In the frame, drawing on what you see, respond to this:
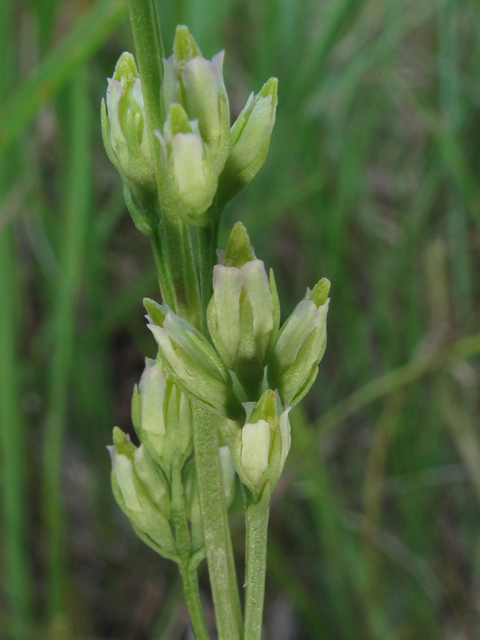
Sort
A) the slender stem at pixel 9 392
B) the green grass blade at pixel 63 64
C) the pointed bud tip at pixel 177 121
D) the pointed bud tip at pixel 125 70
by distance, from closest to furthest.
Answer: the pointed bud tip at pixel 177 121 < the pointed bud tip at pixel 125 70 < the green grass blade at pixel 63 64 < the slender stem at pixel 9 392

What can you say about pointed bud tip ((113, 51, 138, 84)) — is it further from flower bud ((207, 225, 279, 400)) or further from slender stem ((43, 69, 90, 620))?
slender stem ((43, 69, 90, 620))

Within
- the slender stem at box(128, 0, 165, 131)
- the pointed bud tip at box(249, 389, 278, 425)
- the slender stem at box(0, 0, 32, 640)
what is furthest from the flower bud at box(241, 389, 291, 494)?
the slender stem at box(0, 0, 32, 640)

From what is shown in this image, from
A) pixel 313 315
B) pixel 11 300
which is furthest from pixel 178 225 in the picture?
pixel 11 300

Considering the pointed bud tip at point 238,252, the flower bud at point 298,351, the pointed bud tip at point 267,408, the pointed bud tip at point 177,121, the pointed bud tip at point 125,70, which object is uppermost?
the pointed bud tip at point 125,70

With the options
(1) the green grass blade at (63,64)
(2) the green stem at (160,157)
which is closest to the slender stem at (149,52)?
(2) the green stem at (160,157)

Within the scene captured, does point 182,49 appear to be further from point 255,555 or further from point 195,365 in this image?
point 255,555

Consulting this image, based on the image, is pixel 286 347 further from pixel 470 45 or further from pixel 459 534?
pixel 470 45

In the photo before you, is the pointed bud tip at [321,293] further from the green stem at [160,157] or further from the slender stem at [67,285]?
the slender stem at [67,285]

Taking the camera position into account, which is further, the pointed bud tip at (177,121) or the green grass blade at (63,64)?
the green grass blade at (63,64)
